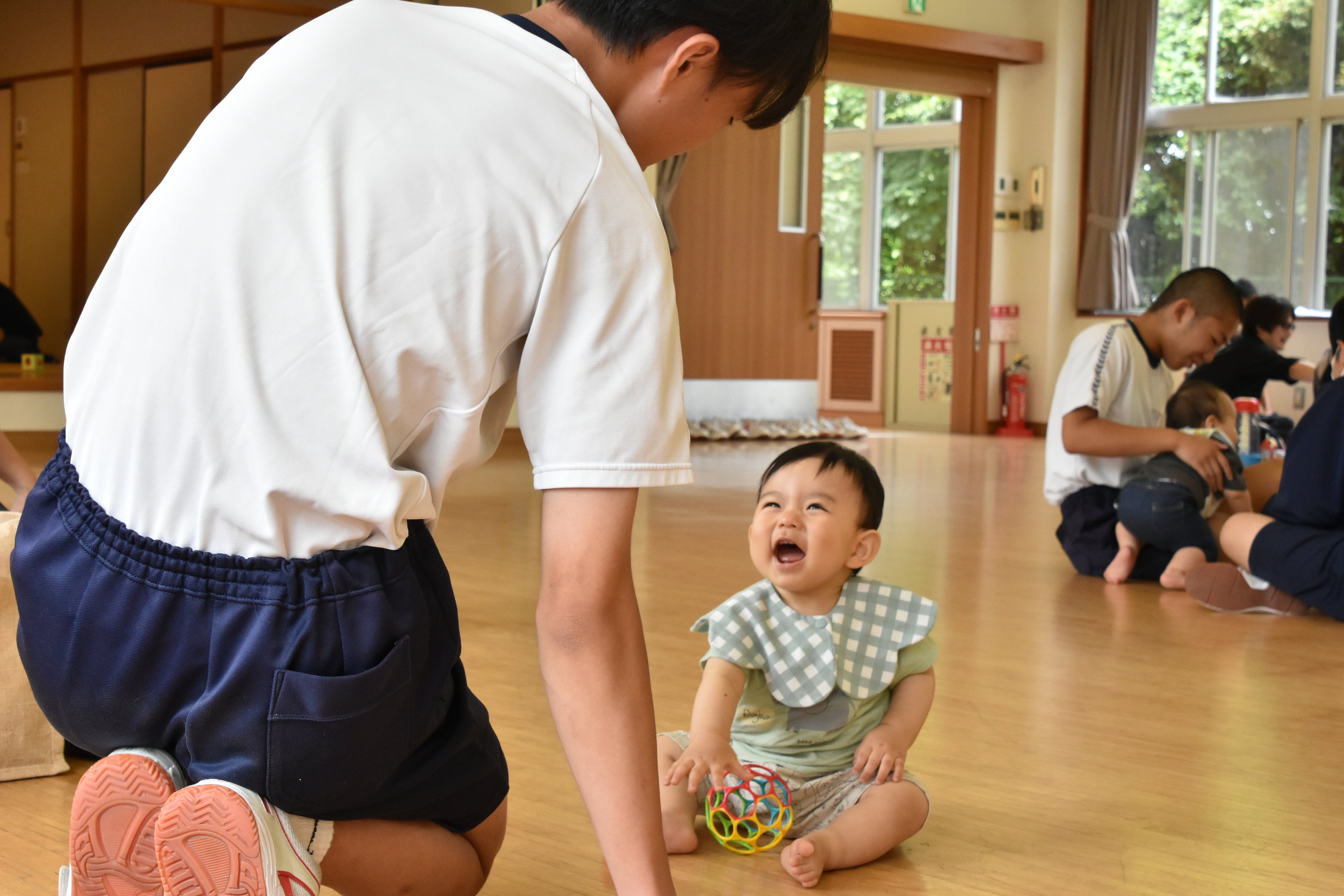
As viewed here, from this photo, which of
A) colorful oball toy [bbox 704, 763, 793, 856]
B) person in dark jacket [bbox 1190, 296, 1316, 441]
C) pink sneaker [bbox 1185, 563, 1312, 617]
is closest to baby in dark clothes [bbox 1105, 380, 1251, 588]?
pink sneaker [bbox 1185, 563, 1312, 617]

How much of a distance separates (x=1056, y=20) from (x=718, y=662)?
811 cm

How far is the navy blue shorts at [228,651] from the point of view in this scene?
0.83 m

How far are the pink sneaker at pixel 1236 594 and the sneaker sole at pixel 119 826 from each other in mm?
2581

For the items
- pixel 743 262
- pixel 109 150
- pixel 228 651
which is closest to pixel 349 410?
pixel 228 651

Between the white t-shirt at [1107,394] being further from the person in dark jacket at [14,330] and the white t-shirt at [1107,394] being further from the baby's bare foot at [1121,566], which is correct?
the person in dark jacket at [14,330]

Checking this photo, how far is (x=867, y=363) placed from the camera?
9797 millimetres

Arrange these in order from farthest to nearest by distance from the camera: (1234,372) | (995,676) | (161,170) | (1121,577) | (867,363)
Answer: (867,363), (161,170), (1234,372), (1121,577), (995,676)

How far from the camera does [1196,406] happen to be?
13.7ft

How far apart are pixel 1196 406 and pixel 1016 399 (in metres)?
4.70

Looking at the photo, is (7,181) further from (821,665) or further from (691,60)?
(691,60)

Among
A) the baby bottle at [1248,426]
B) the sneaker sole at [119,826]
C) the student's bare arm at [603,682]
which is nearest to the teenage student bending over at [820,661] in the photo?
the student's bare arm at [603,682]

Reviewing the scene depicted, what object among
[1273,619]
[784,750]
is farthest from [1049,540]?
[784,750]

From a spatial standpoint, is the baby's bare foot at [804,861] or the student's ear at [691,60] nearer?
the student's ear at [691,60]

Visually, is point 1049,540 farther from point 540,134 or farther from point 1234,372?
point 540,134
